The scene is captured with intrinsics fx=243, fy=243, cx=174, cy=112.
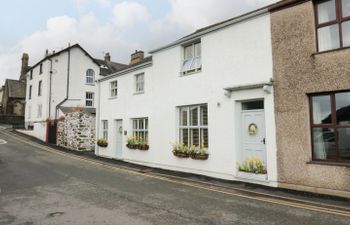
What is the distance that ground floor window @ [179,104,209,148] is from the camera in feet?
34.9

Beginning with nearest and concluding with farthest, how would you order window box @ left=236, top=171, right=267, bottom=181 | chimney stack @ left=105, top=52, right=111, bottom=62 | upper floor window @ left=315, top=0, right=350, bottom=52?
upper floor window @ left=315, top=0, right=350, bottom=52, window box @ left=236, top=171, right=267, bottom=181, chimney stack @ left=105, top=52, right=111, bottom=62

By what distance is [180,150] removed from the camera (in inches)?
437

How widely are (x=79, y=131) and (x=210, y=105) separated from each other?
42.4 feet

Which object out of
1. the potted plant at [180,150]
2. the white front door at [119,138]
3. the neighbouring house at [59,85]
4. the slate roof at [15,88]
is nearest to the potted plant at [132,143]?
the white front door at [119,138]

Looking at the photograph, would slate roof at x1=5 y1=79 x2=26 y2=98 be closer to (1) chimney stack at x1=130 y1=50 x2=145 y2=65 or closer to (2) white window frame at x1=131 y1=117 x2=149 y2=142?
(1) chimney stack at x1=130 y1=50 x2=145 y2=65

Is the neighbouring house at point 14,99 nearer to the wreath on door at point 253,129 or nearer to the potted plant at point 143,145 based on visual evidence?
the potted plant at point 143,145

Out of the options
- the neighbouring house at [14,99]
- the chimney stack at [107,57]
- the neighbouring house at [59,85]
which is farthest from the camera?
the neighbouring house at [14,99]

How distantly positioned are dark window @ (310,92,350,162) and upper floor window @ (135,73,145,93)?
29.6 ft

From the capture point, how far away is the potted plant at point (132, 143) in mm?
13702

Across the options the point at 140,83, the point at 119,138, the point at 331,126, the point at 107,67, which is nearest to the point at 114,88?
the point at 140,83

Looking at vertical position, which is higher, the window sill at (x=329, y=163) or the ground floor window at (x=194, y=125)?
the ground floor window at (x=194, y=125)

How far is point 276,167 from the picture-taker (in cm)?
813

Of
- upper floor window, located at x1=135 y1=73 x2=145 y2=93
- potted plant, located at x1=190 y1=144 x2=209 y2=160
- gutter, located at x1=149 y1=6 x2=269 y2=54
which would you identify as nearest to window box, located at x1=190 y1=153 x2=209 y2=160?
potted plant, located at x1=190 y1=144 x2=209 y2=160

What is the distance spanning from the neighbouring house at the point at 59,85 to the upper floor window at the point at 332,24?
24.7m
